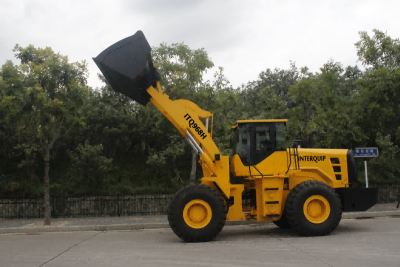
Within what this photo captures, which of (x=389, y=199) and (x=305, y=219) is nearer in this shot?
(x=305, y=219)

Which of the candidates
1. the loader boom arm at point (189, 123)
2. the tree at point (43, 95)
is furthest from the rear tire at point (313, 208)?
the tree at point (43, 95)

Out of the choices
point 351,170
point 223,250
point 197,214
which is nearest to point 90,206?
point 197,214

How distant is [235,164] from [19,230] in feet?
27.6

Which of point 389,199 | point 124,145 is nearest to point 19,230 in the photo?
point 124,145

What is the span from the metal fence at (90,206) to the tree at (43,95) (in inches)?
110

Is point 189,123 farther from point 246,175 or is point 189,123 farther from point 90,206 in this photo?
point 90,206

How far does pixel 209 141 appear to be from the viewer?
9.89 m

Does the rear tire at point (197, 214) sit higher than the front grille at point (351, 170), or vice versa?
the front grille at point (351, 170)

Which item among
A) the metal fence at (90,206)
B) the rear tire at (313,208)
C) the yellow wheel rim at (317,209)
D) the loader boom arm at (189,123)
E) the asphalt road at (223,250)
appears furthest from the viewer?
the metal fence at (90,206)

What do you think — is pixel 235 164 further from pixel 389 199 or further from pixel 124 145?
pixel 124 145

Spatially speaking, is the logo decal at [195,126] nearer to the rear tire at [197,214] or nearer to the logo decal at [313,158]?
the rear tire at [197,214]

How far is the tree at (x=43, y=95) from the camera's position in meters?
13.5

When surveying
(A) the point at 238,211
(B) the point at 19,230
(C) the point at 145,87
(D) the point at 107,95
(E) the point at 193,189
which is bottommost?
(B) the point at 19,230

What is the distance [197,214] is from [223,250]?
144 centimetres
